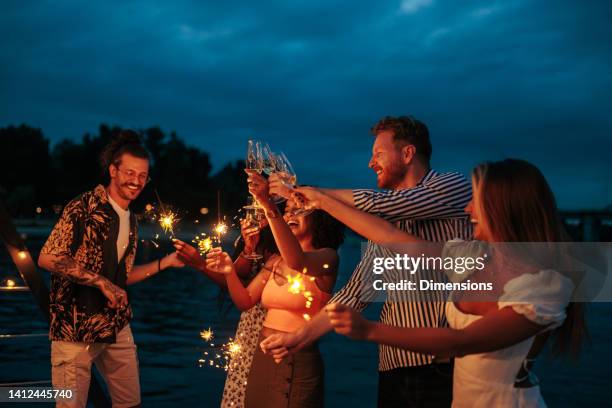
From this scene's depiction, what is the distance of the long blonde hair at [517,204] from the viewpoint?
2.24m

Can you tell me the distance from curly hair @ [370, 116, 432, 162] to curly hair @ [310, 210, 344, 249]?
843 millimetres

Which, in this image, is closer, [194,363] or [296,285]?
[296,285]

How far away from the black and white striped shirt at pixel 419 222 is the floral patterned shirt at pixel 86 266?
2060mm

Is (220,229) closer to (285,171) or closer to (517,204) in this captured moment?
(285,171)

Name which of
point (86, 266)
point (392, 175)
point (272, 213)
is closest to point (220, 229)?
point (272, 213)

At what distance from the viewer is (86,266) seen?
4375 millimetres

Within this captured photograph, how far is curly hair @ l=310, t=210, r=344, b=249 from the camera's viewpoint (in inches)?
156

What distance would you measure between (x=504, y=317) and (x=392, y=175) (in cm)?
125

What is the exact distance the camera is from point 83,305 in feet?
14.1

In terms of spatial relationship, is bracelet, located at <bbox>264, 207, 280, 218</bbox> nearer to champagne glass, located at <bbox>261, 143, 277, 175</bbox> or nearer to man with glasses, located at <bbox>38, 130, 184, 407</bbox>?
champagne glass, located at <bbox>261, 143, 277, 175</bbox>

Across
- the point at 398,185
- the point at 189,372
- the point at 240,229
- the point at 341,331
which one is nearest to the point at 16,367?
the point at 189,372

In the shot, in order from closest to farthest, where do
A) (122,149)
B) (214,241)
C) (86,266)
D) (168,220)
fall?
1. (214,241)
2. (168,220)
3. (86,266)
4. (122,149)

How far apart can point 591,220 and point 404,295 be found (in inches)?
3074

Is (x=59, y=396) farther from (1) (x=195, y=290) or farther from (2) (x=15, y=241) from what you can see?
(1) (x=195, y=290)
